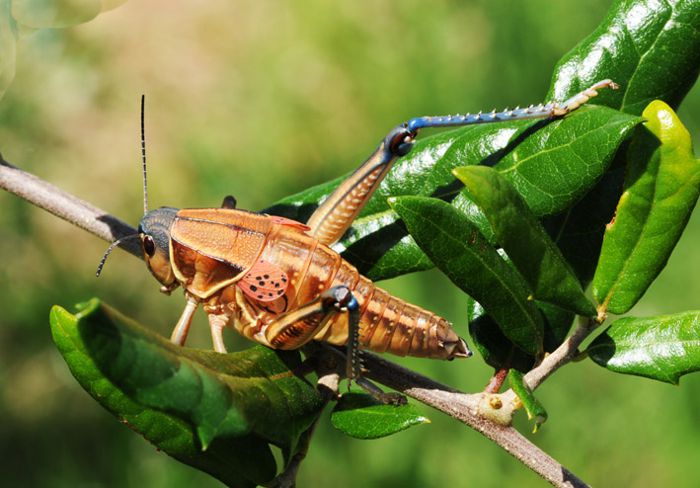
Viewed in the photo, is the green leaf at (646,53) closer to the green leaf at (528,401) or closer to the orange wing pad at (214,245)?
the green leaf at (528,401)

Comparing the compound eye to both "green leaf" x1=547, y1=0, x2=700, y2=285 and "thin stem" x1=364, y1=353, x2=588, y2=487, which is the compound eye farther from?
"green leaf" x1=547, y1=0, x2=700, y2=285

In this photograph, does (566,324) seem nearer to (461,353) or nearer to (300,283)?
(461,353)

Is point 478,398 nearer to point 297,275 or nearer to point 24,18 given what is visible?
point 297,275

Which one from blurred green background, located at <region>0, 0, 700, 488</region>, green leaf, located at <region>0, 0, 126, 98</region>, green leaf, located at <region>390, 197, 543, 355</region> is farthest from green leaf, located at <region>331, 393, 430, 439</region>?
blurred green background, located at <region>0, 0, 700, 488</region>

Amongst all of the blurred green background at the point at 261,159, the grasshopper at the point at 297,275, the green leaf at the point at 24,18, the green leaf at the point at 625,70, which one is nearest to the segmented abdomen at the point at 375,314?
the grasshopper at the point at 297,275

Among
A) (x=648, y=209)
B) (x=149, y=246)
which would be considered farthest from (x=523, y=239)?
(x=149, y=246)

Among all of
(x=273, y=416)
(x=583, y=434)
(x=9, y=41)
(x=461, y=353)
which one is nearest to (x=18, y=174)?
(x=9, y=41)
